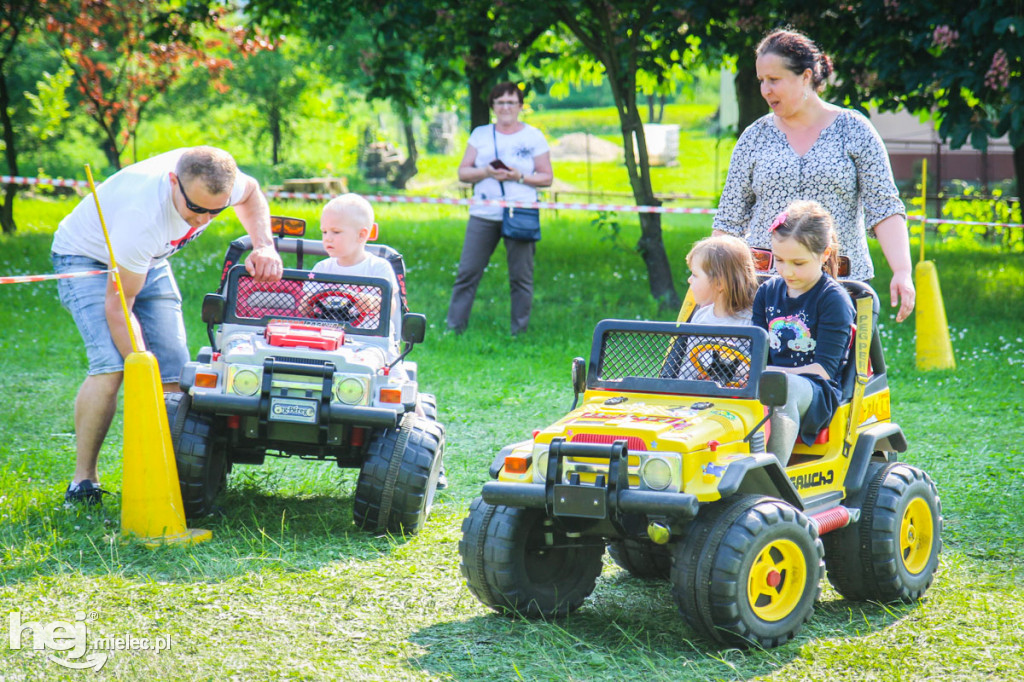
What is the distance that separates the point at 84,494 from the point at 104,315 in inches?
32.9

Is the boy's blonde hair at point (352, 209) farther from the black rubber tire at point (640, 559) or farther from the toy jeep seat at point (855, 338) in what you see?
the toy jeep seat at point (855, 338)

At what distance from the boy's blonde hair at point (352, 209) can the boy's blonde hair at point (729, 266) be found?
2.00m

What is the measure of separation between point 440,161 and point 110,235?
3409 cm

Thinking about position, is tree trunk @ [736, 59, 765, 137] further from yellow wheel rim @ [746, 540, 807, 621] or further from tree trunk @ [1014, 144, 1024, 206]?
yellow wheel rim @ [746, 540, 807, 621]

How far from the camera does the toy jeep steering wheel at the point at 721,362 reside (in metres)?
3.93

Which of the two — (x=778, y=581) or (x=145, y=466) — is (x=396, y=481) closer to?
(x=145, y=466)

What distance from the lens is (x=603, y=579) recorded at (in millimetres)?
4523

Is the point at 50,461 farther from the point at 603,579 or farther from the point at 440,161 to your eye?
the point at 440,161

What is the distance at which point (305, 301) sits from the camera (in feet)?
17.7

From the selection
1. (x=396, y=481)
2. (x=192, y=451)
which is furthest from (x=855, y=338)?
(x=192, y=451)

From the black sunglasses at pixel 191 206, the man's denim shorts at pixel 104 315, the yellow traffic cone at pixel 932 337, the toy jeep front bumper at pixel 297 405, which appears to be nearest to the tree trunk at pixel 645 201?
the yellow traffic cone at pixel 932 337

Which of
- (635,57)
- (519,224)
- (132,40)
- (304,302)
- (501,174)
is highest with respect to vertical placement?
(132,40)

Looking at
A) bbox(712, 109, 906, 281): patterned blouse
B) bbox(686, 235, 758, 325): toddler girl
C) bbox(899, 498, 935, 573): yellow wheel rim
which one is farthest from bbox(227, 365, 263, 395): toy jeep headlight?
bbox(899, 498, 935, 573): yellow wheel rim

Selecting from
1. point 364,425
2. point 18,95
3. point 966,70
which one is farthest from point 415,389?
point 18,95
